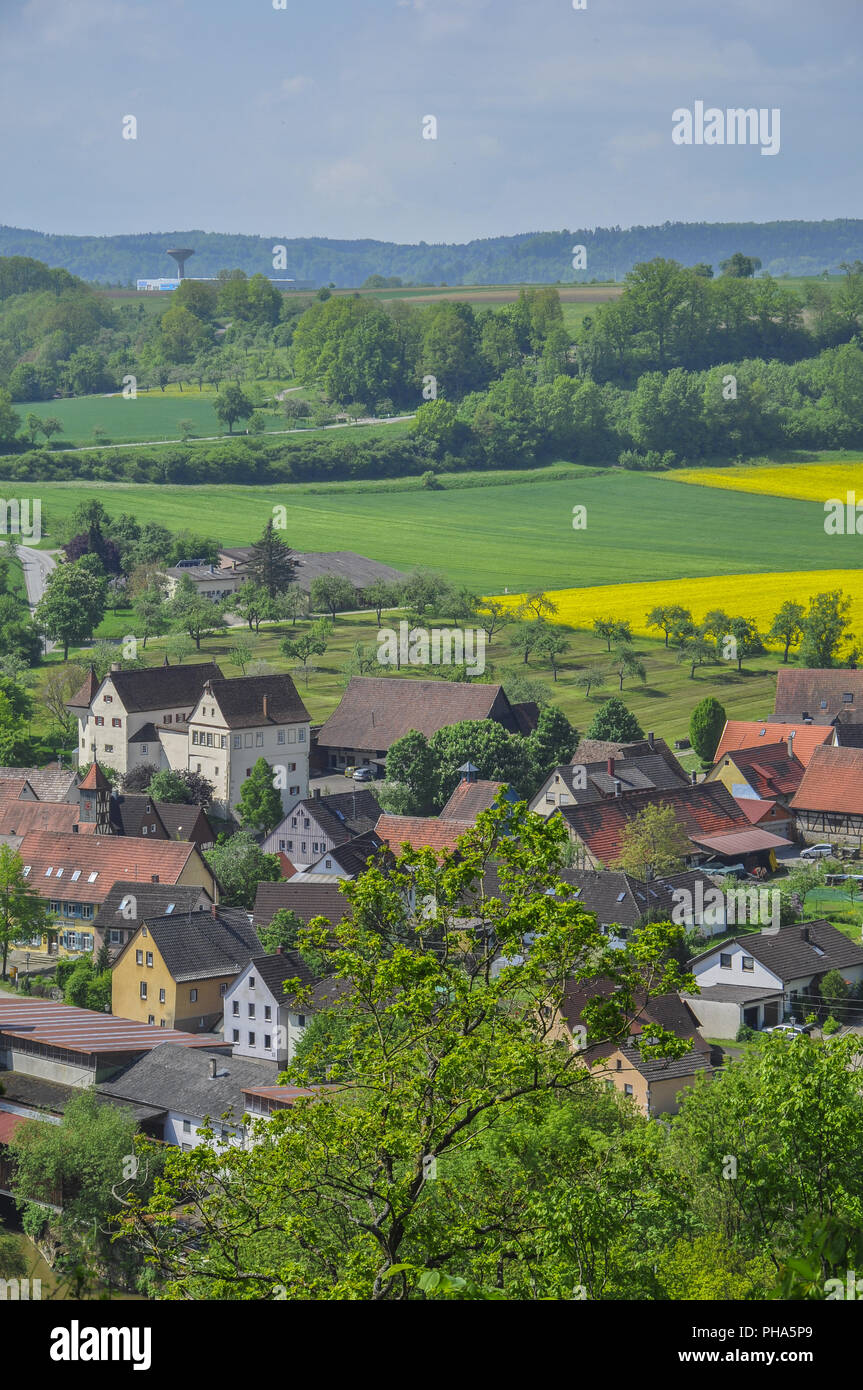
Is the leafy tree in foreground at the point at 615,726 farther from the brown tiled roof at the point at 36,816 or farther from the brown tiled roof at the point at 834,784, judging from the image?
the brown tiled roof at the point at 36,816

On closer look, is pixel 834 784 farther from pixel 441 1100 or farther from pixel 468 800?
pixel 441 1100

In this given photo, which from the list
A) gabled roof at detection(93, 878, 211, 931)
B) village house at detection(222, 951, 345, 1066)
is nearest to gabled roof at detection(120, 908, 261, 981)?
village house at detection(222, 951, 345, 1066)

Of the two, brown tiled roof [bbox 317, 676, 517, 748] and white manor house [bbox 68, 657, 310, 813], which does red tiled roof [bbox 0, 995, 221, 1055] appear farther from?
brown tiled roof [bbox 317, 676, 517, 748]

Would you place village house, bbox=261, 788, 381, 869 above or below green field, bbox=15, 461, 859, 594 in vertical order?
below

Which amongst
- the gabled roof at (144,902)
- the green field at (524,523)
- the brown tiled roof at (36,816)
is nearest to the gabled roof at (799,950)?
the gabled roof at (144,902)

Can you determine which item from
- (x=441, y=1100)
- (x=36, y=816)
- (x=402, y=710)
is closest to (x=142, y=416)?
(x=402, y=710)
